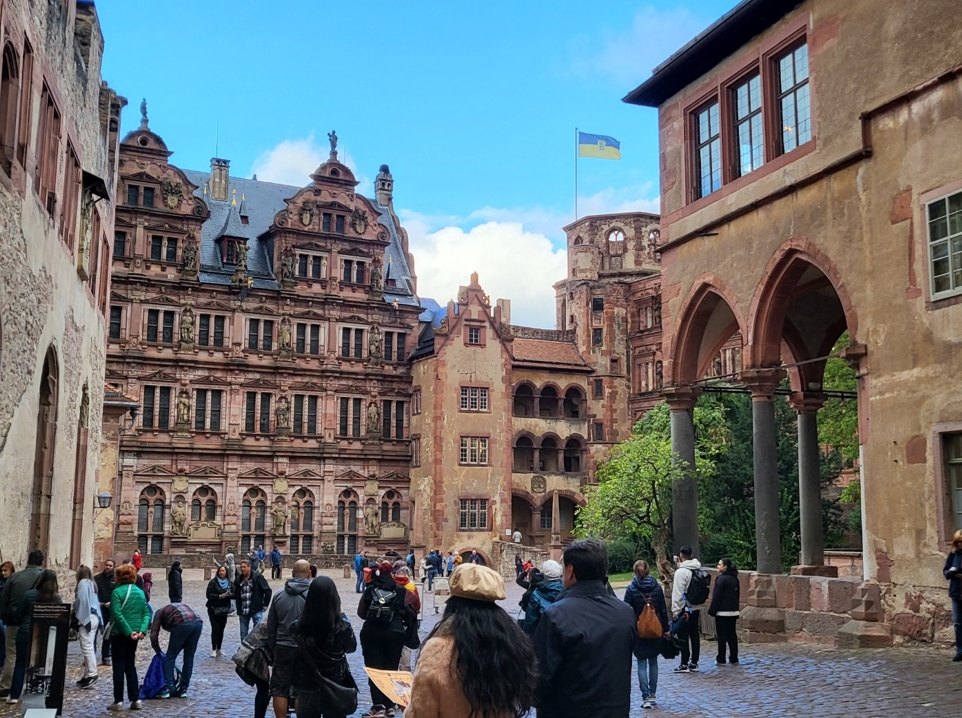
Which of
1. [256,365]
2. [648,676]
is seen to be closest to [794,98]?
[648,676]

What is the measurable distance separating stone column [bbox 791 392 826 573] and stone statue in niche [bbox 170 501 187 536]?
32.0 meters

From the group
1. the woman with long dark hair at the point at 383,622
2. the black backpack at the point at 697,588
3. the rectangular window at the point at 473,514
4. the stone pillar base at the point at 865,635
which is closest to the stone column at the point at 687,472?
the stone pillar base at the point at 865,635

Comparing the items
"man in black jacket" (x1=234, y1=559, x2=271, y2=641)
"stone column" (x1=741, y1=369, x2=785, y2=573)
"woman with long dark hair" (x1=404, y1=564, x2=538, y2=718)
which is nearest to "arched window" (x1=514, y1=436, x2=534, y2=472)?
"stone column" (x1=741, y1=369, x2=785, y2=573)

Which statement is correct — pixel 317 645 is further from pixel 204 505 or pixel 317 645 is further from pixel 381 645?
pixel 204 505

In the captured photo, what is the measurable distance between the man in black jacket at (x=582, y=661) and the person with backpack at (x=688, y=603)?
28.8ft

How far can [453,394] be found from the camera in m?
50.2

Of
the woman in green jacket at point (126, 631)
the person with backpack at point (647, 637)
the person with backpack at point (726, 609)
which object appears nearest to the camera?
the person with backpack at point (647, 637)

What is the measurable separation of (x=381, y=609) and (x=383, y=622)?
12 cm

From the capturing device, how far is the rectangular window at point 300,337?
4938cm

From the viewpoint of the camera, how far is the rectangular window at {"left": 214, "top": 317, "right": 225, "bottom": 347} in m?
47.8

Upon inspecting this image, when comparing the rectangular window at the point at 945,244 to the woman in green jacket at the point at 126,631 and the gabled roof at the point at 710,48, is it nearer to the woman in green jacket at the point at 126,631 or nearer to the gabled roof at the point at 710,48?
the gabled roof at the point at 710,48

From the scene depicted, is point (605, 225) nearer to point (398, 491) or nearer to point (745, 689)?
point (398, 491)

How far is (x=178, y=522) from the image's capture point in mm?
45938

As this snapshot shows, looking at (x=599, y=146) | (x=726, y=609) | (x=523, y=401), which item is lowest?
(x=726, y=609)
